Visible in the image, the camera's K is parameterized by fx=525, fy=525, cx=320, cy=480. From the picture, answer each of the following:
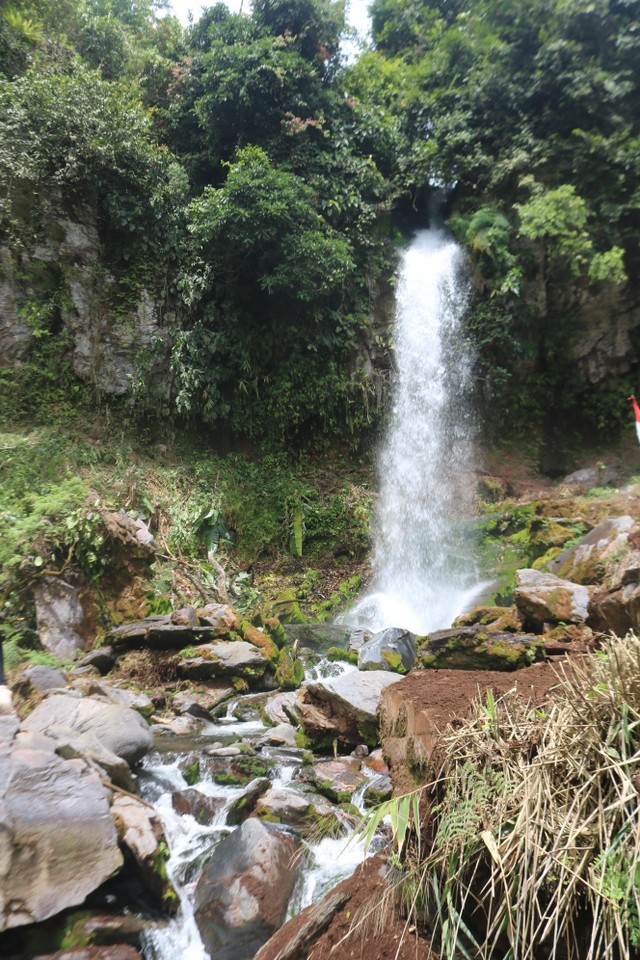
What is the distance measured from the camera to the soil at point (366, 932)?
1.58 m

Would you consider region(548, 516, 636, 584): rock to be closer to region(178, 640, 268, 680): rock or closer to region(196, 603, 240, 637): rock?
region(178, 640, 268, 680): rock

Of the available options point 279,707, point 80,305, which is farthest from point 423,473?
point 80,305

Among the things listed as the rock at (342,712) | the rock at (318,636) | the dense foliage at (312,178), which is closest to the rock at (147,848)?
the rock at (342,712)

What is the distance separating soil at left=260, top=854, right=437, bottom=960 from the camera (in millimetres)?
1584

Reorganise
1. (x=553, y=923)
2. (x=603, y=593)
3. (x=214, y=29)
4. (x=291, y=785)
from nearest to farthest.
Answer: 1. (x=553, y=923)
2. (x=291, y=785)
3. (x=603, y=593)
4. (x=214, y=29)

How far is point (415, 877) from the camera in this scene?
5.52 ft

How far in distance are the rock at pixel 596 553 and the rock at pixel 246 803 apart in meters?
3.80

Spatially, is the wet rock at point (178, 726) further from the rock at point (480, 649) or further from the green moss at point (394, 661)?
the rock at point (480, 649)

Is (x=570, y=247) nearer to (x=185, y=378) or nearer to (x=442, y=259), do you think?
(x=442, y=259)

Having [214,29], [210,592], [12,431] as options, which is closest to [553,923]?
[210,592]

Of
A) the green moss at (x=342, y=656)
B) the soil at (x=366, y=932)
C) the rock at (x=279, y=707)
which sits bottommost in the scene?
the green moss at (x=342, y=656)

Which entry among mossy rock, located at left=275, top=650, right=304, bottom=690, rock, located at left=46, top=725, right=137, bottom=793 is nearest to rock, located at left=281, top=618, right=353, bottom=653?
mossy rock, located at left=275, top=650, right=304, bottom=690

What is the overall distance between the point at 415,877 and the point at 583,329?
43.3 ft

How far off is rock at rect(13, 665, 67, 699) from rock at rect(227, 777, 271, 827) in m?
1.98
